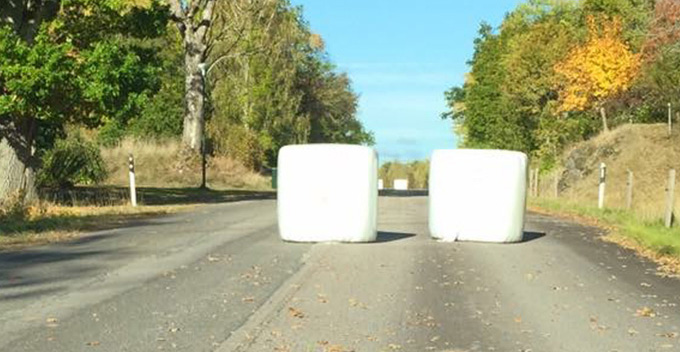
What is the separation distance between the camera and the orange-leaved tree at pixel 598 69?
4516 centimetres

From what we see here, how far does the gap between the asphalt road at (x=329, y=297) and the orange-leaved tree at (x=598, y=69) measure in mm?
30841

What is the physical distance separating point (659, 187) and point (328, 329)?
95.5 feet

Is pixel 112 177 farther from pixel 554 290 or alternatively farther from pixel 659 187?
pixel 554 290

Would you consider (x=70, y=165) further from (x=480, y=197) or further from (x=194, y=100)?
(x=480, y=197)

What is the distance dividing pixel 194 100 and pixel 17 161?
1919 cm

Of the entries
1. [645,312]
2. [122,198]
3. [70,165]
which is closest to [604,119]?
[70,165]

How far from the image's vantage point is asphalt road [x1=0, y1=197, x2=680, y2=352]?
7684mm

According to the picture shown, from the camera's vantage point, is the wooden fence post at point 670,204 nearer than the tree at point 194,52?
Yes

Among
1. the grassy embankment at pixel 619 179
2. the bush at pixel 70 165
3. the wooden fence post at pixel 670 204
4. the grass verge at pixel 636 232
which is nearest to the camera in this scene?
the grass verge at pixel 636 232

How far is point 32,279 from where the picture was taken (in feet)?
36.1

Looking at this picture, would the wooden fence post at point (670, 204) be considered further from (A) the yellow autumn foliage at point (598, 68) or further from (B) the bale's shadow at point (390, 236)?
(A) the yellow autumn foliage at point (598, 68)

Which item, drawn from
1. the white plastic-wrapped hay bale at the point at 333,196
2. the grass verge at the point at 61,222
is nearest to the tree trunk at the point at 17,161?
the grass verge at the point at 61,222

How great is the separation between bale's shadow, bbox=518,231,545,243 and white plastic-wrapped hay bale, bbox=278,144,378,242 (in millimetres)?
3077

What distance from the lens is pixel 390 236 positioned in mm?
17531
